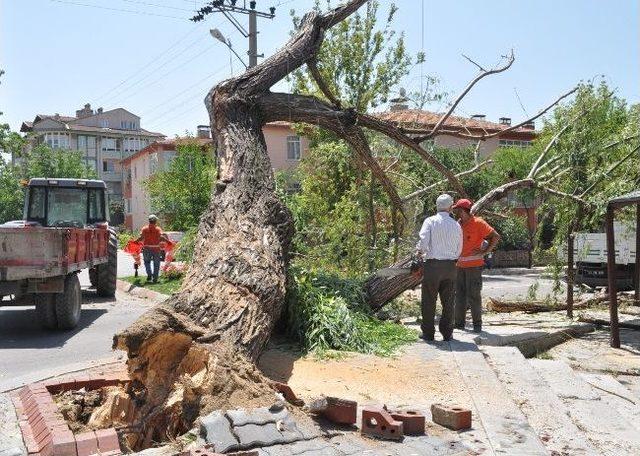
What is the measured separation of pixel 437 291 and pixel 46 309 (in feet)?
17.6

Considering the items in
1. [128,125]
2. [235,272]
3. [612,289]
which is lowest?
[612,289]

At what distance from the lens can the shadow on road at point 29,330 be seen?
342 inches

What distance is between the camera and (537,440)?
4379 millimetres

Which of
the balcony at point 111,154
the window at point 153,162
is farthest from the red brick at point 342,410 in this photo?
the balcony at point 111,154

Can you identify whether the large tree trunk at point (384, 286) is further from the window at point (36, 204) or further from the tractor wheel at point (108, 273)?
the window at point (36, 204)

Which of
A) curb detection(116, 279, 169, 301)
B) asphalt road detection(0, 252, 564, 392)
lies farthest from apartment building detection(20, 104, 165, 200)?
asphalt road detection(0, 252, 564, 392)

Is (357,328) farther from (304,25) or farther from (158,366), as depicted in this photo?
(304,25)

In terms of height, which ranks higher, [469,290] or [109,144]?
[109,144]

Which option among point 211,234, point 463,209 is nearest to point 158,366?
point 211,234

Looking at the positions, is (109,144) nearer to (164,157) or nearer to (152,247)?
(164,157)

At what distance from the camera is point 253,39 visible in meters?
19.7

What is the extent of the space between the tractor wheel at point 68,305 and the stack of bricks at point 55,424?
144 inches

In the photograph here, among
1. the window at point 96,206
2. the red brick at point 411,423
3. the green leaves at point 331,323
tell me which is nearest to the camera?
the red brick at point 411,423

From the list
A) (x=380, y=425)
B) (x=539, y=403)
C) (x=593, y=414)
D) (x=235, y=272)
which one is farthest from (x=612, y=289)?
(x=380, y=425)
